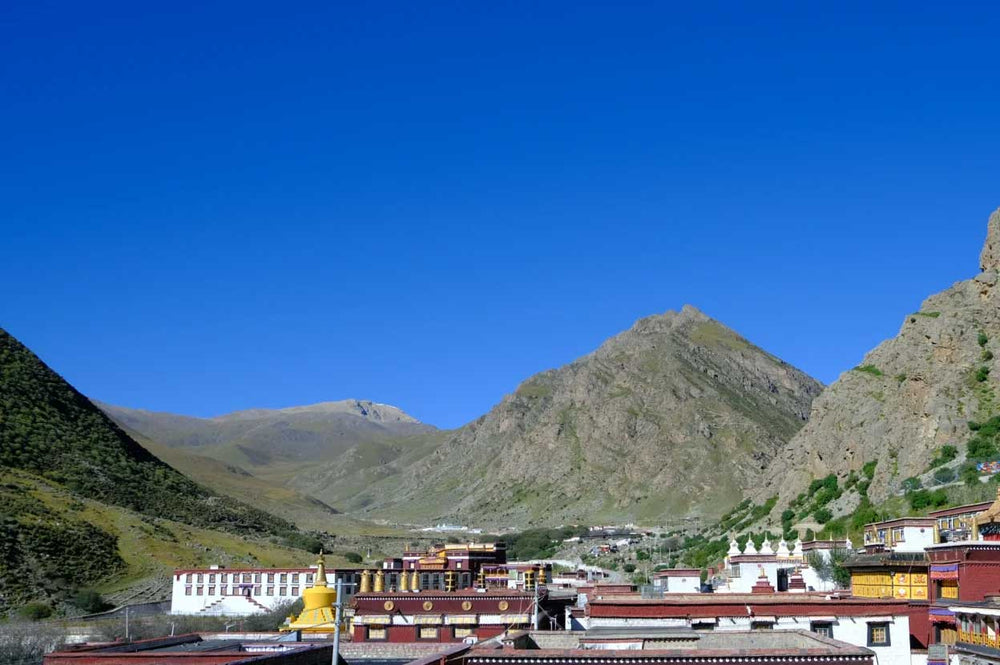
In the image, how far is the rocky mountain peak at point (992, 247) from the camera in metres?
97.3

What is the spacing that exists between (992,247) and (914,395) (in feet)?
53.5

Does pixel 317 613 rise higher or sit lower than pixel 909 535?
lower

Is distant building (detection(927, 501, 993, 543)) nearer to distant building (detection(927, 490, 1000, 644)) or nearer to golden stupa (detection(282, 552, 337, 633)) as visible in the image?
distant building (detection(927, 490, 1000, 644))

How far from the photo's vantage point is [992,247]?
3863 inches

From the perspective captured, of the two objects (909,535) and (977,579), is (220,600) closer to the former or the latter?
(909,535)

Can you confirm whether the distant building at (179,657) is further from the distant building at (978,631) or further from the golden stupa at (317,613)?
the distant building at (978,631)

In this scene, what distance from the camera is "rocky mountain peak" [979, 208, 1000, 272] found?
9731 centimetres

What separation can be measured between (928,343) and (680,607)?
78.6m

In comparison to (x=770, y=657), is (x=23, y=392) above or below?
above

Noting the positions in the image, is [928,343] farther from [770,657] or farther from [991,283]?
[770,657]

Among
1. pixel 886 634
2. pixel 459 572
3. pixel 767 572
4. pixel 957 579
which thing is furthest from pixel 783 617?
pixel 459 572

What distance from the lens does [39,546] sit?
294 feet

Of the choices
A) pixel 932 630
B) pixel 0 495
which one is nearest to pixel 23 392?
pixel 0 495

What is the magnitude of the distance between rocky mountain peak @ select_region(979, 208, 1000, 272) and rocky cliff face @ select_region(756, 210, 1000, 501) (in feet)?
0.31
